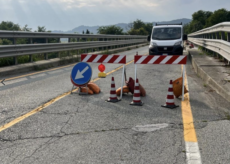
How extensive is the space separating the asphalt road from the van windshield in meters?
10.3

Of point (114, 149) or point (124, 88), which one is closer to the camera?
point (114, 149)

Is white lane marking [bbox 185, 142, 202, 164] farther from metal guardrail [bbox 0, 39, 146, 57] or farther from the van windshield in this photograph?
the van windshield

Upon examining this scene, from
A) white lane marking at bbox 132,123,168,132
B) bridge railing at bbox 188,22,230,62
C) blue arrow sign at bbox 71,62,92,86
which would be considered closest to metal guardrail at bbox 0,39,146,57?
blue arrow sign at bbox 71,62,92,86

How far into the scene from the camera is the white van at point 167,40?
16.4 m

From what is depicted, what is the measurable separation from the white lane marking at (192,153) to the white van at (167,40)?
505 inches

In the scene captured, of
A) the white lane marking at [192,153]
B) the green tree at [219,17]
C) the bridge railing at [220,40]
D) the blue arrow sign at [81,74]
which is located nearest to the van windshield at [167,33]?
the bridge railing at [220,40]

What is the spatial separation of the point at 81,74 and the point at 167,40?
407 inches

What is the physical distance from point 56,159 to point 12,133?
126 centimetres

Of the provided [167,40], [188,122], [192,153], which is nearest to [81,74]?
[188,122]

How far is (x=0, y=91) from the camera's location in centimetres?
762

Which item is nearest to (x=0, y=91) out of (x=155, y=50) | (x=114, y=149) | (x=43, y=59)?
(x=114, y=149)

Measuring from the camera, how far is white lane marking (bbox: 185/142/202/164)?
339 centimetres

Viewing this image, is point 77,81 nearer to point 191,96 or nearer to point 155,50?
point 191,96

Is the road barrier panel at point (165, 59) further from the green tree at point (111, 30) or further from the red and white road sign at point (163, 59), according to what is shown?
the green tree at point (111, 30)
